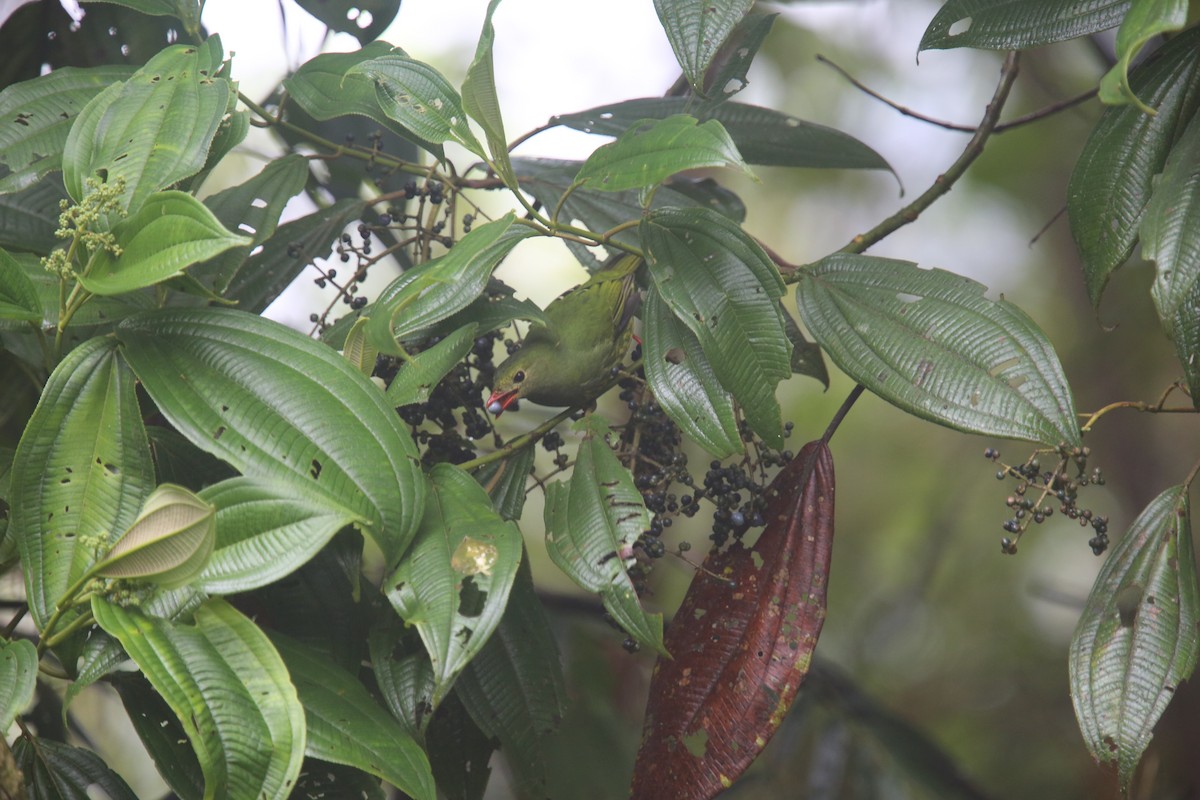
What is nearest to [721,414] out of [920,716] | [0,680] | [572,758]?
[0,680]

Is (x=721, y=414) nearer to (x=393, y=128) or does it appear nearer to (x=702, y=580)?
(x=702, y=580)

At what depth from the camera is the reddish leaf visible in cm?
76

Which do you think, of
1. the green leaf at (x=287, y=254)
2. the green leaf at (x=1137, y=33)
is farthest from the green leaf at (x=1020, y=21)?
the green leaf at (x=287, y=254)

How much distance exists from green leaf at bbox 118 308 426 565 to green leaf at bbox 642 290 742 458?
0.72 ft

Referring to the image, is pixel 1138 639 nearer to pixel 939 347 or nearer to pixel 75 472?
pixel 939 347

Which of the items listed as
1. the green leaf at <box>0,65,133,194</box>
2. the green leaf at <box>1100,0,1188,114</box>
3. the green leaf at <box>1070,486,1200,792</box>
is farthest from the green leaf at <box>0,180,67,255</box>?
the green leaf at <box>1070,486,1200,792</box>

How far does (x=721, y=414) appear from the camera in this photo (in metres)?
0.77

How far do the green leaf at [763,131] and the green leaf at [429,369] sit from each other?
426 millimetres

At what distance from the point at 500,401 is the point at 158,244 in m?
0.39

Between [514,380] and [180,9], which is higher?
[180,9]

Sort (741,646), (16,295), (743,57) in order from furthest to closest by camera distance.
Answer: (743,57) < (741,646) < (16,295)

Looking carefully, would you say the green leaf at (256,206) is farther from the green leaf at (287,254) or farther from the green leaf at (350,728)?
the green leaf at (350,728)

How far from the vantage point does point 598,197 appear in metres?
1.14

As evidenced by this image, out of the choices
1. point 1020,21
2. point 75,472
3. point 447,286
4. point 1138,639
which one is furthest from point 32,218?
point 1138,639
